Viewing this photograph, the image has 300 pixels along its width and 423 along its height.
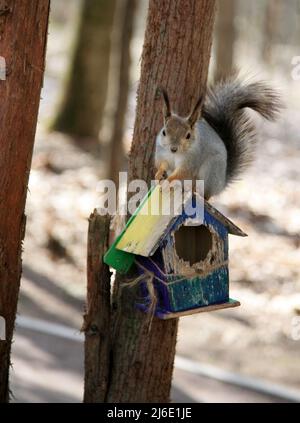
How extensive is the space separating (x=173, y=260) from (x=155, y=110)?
0.71 meters

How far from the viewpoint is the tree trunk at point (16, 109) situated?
345cm

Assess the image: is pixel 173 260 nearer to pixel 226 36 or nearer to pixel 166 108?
pixel 166 108

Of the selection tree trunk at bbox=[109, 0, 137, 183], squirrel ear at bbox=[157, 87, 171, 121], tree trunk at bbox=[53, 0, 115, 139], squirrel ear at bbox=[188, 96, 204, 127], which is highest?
tree trunk at bbox=[53, 0, 115, 139]

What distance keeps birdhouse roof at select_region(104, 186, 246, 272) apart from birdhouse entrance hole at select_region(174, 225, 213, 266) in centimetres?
22

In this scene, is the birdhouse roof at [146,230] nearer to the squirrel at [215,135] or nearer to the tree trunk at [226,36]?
the squirrel at [215,135]

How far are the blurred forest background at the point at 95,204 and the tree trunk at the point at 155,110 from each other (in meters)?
0.39

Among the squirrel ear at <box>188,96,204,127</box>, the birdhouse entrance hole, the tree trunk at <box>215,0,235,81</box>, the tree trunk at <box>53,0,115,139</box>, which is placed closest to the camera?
the squirrel ear at <box>188,96,204,127</box>

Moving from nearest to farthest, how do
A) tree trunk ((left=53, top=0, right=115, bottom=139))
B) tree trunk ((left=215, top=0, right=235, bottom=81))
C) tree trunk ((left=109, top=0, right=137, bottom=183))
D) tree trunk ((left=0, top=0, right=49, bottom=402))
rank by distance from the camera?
tree trunk ((left=0, top=0, right=49, bottom=402)), tree trunk ((left=109, top=0, right=137, bottom=183)), tree trunk ((left=215, top=0, right=235, bottom=81)), tree trunk ((left=53, top=0, right=115, bottom=139))

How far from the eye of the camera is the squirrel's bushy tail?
12.0ft

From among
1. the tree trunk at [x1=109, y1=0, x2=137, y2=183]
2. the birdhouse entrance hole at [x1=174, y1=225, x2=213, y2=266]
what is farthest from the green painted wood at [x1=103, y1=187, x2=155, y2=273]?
the tree trunk at [x1=109, y1=0, x2=137, y2=183]

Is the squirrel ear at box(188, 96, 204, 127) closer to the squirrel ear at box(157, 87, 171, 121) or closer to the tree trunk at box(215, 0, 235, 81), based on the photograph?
the squirrel ear at box(157, 87, 171, 121)

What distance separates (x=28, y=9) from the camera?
11.3ft

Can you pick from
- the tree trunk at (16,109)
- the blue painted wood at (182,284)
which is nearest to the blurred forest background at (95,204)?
the blue painted wood at (182,284)
